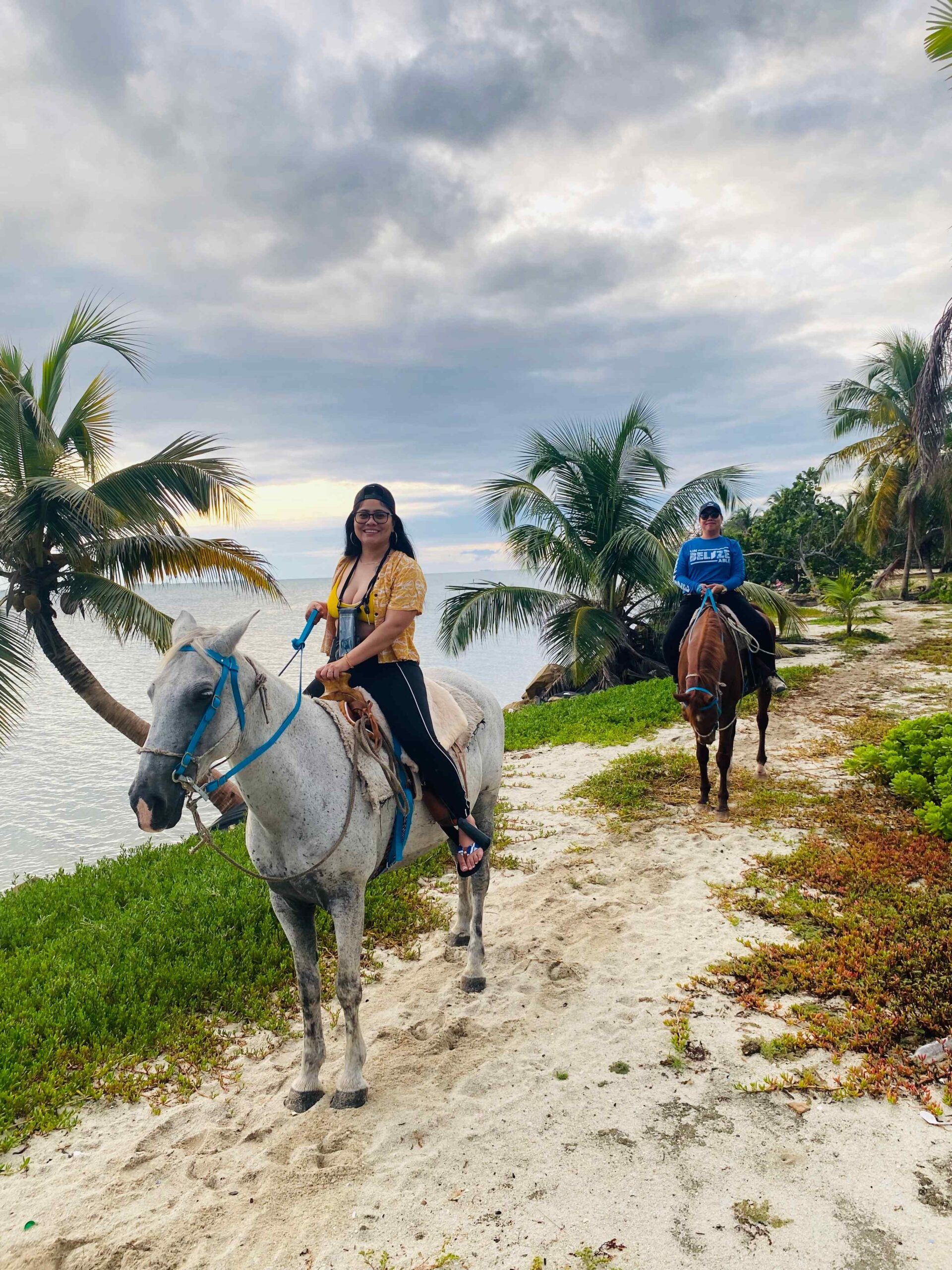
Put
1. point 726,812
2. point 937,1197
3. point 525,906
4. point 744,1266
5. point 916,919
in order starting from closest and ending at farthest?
point 744,1266 → point 937,1197 → point 916,919 → point 525,906 → point 726,812

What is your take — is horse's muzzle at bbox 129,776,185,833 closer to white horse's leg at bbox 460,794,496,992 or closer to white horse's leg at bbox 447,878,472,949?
white horse's leg at bbox 460,794,496,992

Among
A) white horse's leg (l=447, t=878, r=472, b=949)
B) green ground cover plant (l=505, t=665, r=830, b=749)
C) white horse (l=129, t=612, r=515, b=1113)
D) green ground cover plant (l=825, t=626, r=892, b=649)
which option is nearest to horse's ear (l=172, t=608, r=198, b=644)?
white horse (l=129, t=612, r=515, b=1113)

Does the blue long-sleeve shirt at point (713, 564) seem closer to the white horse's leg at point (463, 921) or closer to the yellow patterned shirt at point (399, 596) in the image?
the white horse's leg at point (463, 921)

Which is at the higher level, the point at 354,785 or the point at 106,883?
the point at 354,785

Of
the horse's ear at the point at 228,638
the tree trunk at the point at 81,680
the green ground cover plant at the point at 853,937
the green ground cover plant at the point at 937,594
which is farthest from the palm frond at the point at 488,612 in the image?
the green ground cover plant at the point at 937,594

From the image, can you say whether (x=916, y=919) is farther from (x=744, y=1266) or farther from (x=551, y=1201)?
(x=551, y=1201)

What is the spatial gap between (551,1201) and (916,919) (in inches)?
126

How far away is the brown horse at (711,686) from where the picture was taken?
21.4ft

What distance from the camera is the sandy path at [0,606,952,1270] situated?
2471 millimetres

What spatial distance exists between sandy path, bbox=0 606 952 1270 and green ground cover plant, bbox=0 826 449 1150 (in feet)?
0.83

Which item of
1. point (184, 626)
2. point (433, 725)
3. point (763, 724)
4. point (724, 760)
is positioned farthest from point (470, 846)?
point (763, 724)

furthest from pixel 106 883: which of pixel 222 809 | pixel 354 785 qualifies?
pixel 354 785

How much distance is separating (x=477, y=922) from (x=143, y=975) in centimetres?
223

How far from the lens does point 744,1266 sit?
90.8 inches
